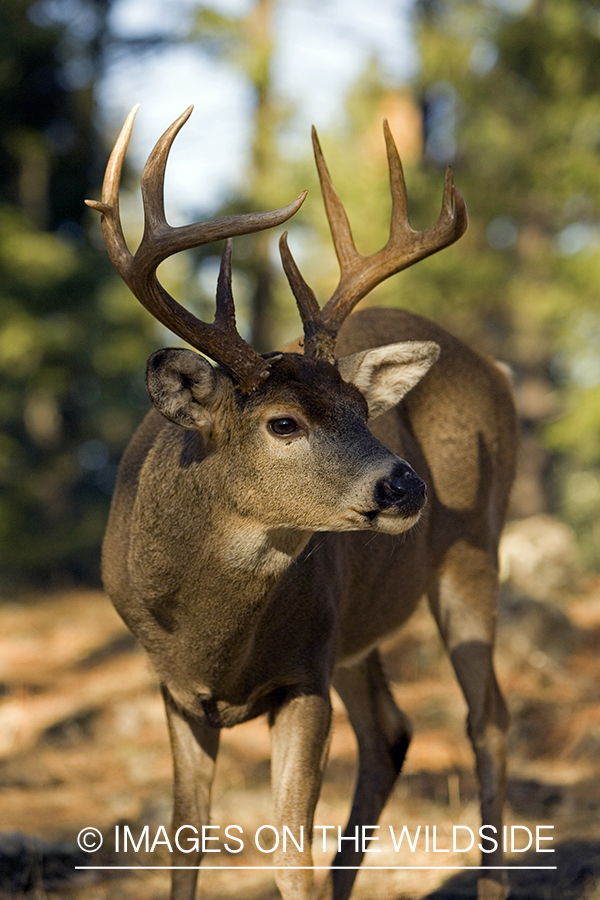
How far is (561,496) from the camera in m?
23.9

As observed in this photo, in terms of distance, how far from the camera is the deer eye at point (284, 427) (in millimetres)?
3508

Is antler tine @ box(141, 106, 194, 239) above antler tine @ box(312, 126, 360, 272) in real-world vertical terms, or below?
above

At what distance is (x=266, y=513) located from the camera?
3.50 m

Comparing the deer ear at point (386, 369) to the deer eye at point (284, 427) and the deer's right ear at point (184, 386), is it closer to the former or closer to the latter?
the deer eye at point (284, 427)

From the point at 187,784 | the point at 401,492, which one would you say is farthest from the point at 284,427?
the point at 187,784

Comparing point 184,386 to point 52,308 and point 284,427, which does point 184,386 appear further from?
point 52,308

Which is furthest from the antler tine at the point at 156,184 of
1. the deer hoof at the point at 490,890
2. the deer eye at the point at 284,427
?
the deer hoof at the point at 490,890

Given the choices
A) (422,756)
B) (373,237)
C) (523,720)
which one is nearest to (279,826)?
(422,756)

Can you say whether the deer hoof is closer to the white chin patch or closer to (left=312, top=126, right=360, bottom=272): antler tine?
the white chin patch

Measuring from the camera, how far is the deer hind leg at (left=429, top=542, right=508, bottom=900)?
4.93 metres

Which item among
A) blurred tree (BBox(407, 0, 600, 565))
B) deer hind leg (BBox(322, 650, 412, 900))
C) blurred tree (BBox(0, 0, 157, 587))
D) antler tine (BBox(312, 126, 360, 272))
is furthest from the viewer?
blurred tree (BBox(0, 0, 157, 587))

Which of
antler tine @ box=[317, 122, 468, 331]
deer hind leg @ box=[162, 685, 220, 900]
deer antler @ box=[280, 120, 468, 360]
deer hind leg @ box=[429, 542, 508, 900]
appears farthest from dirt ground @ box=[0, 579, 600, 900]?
antler tine @ box=[317, 122, 468, 331]

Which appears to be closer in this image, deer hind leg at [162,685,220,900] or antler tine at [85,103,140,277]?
antler tine at [85,103,140,277]

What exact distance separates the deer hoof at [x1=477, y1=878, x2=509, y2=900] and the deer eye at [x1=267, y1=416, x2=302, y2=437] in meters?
2.32
